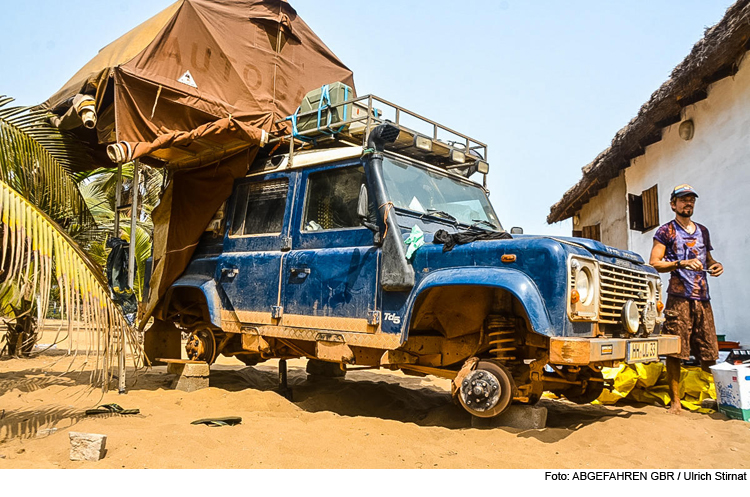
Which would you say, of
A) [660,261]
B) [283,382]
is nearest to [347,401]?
[283,382]

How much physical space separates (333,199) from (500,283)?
190 centimetres

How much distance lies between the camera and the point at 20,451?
3578 millimetres

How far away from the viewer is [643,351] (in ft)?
13.6

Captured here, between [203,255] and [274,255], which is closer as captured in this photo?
[274,255]

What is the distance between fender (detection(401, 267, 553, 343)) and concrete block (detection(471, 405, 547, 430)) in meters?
0.83

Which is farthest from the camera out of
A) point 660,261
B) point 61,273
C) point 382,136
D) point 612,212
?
point 612,212

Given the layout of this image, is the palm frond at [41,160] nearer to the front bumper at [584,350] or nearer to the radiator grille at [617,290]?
the front bumper at [584,350]

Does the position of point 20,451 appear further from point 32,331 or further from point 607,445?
point 32,331

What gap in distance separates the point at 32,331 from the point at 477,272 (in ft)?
26.2

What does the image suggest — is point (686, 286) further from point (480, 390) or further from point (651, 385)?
point (480, 390)

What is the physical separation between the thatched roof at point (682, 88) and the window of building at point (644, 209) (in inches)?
29.6

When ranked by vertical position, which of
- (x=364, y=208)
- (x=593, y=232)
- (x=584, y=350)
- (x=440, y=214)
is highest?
(x=593, y=232)

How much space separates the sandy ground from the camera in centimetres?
339

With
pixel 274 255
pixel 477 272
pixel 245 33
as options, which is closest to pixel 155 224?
pixel 274 255
